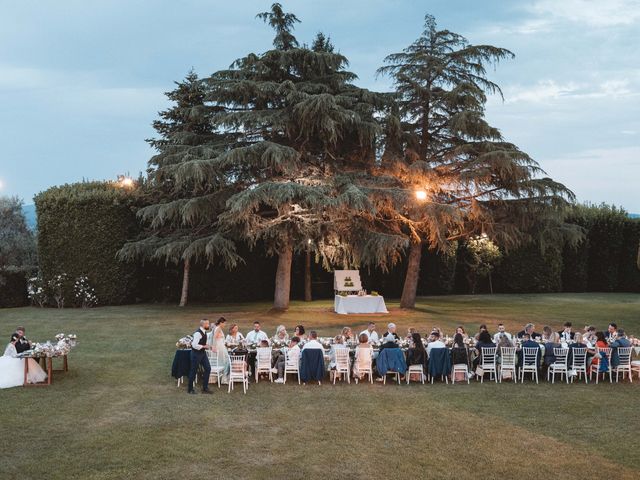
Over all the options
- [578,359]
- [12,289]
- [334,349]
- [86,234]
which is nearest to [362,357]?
[334,349]

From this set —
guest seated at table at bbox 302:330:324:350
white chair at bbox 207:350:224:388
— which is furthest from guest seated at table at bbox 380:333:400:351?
white chair at bbox 207:350:224:388

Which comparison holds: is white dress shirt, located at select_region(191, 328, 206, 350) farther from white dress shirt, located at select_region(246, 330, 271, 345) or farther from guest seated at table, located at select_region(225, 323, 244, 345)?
white dress shirt, located at select_region(246, 330, 271, 345)

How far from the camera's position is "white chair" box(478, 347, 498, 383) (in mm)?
13414

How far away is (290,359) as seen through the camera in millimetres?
13156

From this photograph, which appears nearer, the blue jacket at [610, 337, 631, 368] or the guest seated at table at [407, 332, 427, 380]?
the guest seated at table at [407, 332, 427, 380]

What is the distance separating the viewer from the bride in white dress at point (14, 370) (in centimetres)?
1247

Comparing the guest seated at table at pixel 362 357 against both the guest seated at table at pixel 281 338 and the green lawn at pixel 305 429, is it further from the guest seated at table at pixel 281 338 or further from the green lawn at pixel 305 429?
the guest seated at table at pixel 281 338

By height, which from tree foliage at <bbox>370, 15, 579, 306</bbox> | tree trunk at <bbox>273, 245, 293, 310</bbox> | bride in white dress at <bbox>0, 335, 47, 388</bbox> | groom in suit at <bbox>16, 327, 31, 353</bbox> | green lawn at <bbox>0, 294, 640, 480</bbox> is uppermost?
tree foliage at <bbox>370, 15, 579, 306</bbox>

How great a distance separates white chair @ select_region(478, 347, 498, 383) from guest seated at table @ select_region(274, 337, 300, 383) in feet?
13.4

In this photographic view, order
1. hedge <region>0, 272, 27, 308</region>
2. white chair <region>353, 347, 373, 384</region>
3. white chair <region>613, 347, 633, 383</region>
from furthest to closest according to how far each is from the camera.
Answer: hedge <region>0, 272, 27, 308</region> → white chair <region>613, 347, 633, 383</region> → white chair <region>353, 347, 373, 384</region>

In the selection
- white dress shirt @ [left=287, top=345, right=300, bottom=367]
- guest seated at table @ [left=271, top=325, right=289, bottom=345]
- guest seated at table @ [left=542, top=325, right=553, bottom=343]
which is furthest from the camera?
guest seated at table @ [left=542, top=325, right=553, bottom=343]

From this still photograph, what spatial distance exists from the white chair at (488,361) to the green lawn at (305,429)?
0.36m

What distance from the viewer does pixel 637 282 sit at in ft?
121

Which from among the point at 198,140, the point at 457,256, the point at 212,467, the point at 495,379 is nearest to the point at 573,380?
the point at 495,379
